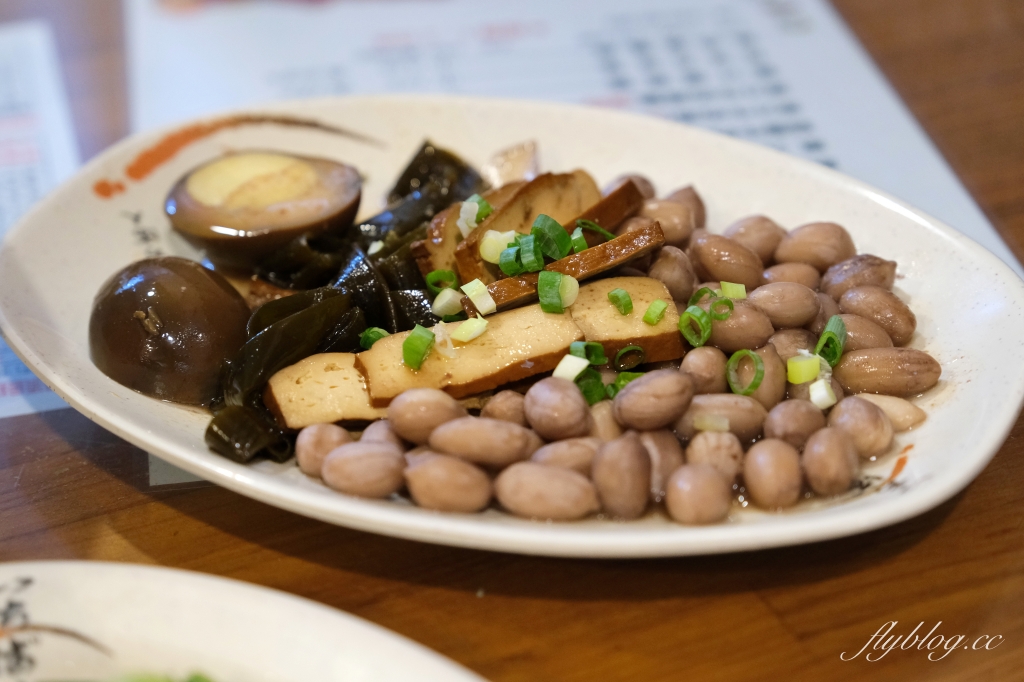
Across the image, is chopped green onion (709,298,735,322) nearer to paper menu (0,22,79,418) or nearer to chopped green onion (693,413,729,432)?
chopped green onion (693,413,729,432)

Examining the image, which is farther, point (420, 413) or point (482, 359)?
point (482, 359)

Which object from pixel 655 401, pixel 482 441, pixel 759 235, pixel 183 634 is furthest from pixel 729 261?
pixel 183 634

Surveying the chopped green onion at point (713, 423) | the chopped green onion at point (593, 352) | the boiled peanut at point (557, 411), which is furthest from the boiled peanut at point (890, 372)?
the boiled peanut at point (557, 411)

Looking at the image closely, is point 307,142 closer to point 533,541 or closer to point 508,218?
point 508,218

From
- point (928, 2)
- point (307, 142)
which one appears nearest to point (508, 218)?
point (307, 142)

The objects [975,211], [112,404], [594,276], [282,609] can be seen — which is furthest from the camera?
[975,211]

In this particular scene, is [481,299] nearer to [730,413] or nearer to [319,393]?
[319,393]
